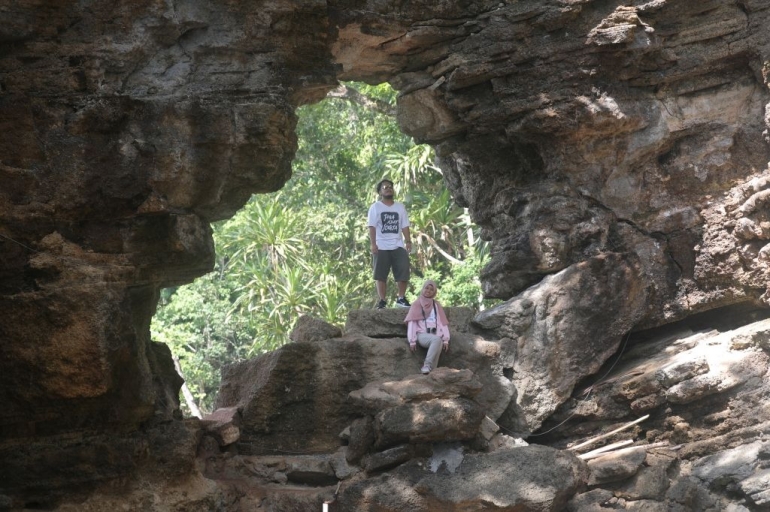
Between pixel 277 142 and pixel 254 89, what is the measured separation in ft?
1.79

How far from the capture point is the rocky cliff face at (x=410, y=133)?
754 centimetres

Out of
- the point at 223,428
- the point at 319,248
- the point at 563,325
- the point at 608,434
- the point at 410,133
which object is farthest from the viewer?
the point at 319,248

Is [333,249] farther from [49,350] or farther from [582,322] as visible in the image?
[49,350]

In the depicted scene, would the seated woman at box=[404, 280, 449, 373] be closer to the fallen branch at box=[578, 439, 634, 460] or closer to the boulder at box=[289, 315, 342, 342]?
the boulder at box=[289, 315, 342, 342]

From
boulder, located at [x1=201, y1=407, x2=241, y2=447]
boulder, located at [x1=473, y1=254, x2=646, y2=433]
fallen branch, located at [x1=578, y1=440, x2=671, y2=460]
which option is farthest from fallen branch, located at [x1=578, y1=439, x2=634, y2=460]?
boulder, located at [x1=201, y1=407, x2=241, y2=447]

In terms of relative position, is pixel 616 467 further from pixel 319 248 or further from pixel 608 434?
pixel 319 248

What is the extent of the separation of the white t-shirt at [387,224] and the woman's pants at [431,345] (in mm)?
1321

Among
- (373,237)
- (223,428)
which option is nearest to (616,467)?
(373,237)

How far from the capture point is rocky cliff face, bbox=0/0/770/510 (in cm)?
754

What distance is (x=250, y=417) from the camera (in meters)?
9.26

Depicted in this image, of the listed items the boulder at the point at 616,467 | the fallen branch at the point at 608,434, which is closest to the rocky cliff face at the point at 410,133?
the fallen branch at the point at 608,434

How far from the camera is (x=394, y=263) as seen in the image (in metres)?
10.6

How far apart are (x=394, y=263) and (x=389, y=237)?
0.29 meters

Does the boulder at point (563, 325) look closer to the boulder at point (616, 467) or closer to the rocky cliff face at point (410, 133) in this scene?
the rocky cliff face at point (410, 133)
